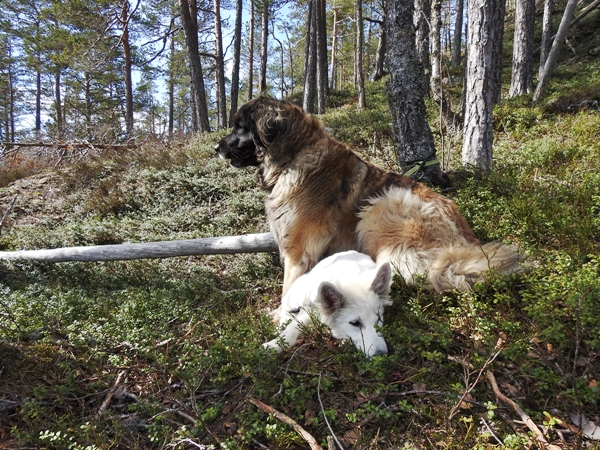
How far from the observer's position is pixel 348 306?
268cm

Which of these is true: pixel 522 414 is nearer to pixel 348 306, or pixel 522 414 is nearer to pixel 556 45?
pixel 348 306

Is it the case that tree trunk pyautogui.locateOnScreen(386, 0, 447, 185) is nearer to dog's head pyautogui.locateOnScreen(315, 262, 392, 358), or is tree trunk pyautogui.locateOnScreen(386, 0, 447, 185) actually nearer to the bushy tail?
the bushy tail

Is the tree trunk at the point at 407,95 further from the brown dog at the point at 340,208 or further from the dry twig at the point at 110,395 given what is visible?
the dry twig at the point at 110,395

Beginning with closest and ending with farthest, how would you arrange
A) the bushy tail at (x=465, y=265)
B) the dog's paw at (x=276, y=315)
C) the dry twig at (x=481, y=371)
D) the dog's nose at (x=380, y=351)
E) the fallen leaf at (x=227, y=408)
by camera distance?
1. the dry twig at (x=481, y=371)
2. the fallen leaf at (x=227, y=408)
3. the dog's nose at (x=380, y=351)
4. the bushy tail at (x=465, y=265)
5. the dog's paw at (x=276, y=315)

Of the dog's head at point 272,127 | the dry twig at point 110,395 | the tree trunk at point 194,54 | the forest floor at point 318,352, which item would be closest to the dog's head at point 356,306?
the forest floor at point 318,352

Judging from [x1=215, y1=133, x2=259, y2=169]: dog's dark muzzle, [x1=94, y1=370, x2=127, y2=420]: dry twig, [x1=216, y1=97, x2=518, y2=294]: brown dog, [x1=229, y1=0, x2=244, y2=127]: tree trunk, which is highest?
[x1=229, y1=0, x2=244, y2=127]: tree trunk

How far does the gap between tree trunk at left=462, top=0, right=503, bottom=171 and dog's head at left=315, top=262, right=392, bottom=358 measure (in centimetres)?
326

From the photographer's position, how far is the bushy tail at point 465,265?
2.97 m

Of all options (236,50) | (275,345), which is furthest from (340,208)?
(236,50)

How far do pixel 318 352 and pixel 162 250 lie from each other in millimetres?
2822

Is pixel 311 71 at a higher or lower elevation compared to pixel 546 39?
higher

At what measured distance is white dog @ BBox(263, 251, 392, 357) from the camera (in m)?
2.55

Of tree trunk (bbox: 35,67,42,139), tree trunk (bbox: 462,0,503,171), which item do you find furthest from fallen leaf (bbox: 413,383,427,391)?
tree trunk (bbox: 35,67,42,139)

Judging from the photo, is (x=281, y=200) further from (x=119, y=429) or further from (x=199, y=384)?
(x=119, y=429)
